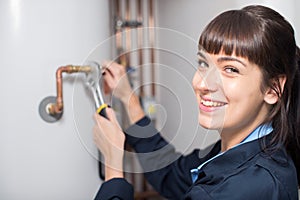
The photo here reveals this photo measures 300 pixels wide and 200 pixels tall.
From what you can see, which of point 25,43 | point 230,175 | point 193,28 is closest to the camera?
point 230,175

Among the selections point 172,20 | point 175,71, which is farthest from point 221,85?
point 172,20

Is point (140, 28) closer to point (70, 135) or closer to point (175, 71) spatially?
point (175, 71)

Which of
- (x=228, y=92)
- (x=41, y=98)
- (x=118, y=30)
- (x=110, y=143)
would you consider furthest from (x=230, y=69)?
(x=118, y=30)

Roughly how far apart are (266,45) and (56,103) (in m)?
0.53

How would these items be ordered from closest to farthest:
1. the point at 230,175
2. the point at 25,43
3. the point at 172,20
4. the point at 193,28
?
the point at 230,175, the point at 25,43, the point at 193,28, the point at 172,20

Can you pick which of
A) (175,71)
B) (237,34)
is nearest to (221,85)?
(237,34)

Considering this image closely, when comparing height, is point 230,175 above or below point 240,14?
below

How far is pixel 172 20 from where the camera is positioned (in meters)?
1.46

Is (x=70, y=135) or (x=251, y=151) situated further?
(x=70, y=135)

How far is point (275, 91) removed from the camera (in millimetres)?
870

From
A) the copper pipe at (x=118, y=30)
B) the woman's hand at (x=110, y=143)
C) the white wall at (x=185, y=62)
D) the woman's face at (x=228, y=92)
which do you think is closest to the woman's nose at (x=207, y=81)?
the woman's face at (x=228, y=92)

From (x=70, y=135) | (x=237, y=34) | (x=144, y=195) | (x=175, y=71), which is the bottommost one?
(x=144, y=195)

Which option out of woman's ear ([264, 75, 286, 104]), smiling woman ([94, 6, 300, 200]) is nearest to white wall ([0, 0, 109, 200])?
smiling woman ([94, 6, 300, 200])

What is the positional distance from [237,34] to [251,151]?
0.26 metres
